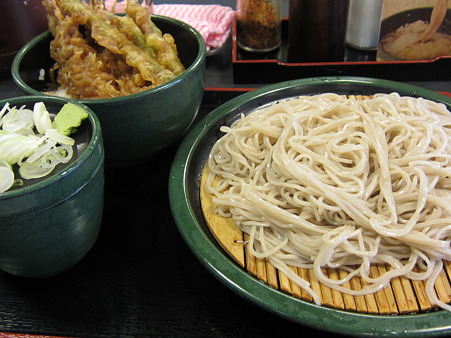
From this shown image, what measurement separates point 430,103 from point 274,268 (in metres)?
0.94

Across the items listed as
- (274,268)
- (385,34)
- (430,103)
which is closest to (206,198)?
(274,268)

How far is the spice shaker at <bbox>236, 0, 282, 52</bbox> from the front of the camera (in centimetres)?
232

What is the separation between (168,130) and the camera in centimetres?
150

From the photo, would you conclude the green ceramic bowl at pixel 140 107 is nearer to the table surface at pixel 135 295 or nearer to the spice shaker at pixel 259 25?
the table surface at pixel 135 295

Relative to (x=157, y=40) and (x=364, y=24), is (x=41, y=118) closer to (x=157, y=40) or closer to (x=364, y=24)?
(x=157, y=40)

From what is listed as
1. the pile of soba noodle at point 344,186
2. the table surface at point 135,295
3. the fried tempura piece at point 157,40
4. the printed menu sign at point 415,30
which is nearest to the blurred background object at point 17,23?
the fried tempura piece at point 157,40

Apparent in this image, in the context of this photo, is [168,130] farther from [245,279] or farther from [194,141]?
[245,279]

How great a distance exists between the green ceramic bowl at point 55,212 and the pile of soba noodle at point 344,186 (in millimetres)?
416

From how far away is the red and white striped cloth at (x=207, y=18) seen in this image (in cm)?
256

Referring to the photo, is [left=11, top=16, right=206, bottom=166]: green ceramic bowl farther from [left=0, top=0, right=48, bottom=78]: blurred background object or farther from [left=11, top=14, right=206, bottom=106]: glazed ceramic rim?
[left=0, top=0, right=48, bottom=78]: blurred background object

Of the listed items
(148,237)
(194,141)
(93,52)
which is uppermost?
(93,52)

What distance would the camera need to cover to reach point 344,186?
1.27 m

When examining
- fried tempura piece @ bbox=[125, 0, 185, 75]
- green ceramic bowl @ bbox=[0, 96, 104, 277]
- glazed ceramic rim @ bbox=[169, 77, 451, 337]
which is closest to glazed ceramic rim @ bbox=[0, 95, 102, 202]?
green ceramic bowl @ bbox=[0, 96, 104, 277]

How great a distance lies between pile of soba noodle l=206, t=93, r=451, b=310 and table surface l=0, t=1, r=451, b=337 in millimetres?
186
